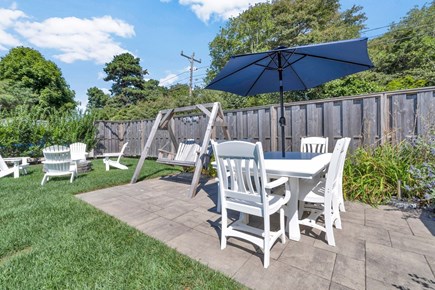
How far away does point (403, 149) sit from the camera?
320 centimetres

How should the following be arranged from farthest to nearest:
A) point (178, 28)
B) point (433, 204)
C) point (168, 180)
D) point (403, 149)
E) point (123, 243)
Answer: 1. point (178, 28)
2. point (168, 180)
3. point (403, 149)
4. point (433, 204)
5. point (123, 243)

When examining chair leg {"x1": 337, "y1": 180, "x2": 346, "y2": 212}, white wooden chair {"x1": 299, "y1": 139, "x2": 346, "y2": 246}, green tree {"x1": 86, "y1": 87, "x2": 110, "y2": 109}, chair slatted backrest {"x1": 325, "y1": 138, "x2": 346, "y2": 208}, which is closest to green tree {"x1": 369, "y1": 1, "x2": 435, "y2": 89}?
chair leg {"x1": 337, "y1": 180, "x2": 346, "y2": 212}

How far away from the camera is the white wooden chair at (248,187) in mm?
1621

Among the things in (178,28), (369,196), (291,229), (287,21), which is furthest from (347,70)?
(287,21)

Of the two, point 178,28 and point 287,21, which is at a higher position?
point 287,21

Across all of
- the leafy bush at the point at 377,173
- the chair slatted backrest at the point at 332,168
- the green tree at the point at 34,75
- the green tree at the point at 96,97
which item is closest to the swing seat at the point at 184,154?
the leafy bush at the point at 377,173

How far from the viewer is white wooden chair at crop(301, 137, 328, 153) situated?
364 centimetres

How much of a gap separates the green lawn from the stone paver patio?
174mm

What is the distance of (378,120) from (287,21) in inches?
522

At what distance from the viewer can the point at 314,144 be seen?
375cm

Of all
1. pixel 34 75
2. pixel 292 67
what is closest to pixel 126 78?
pixel 34 75

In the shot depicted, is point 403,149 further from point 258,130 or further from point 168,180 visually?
point 168,180

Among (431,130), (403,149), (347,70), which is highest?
(347,70)

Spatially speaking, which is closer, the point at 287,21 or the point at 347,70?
the point at 347,70
